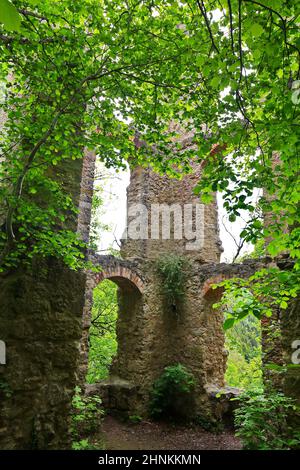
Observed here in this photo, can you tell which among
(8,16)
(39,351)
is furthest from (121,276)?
(8,16)

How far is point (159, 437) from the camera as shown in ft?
21.9

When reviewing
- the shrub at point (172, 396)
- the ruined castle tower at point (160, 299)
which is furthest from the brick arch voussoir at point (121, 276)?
the shrub at point (172, 396)

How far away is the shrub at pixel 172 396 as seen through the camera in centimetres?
757

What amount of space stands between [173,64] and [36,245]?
2547 mm

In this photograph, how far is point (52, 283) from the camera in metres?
3.48

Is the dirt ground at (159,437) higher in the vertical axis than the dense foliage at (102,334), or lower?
lower

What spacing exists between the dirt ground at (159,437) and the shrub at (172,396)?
0.31m

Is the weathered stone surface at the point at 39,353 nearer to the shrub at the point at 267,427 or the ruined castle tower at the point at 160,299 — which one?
the shrub at the point at 267,427

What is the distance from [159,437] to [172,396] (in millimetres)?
1163

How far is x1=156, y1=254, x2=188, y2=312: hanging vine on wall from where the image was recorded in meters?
8.40

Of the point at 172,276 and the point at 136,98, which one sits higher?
the point at 136,98

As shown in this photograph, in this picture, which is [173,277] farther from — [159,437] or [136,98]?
[136,98]

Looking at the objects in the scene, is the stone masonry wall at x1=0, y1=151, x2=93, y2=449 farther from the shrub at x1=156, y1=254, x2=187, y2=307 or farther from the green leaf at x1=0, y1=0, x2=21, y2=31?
the shrub at x1=156, y1=254, x2=187, y2=307

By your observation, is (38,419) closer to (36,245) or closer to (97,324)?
(36,245)
